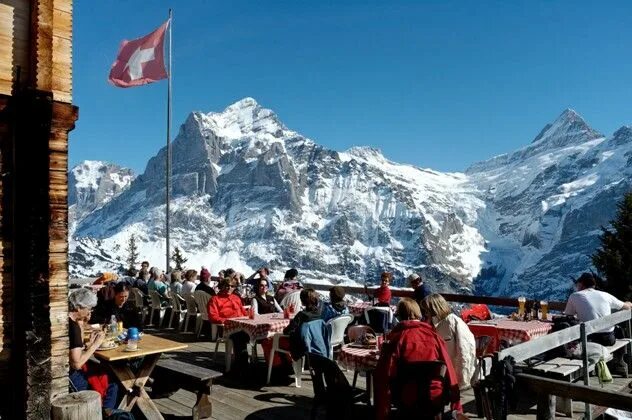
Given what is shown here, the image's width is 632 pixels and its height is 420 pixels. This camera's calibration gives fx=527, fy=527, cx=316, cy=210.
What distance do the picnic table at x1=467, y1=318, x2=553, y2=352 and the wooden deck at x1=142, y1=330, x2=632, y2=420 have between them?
0.68 metres

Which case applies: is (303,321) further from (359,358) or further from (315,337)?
(359,358)

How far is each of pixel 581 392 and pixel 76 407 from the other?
341 cm

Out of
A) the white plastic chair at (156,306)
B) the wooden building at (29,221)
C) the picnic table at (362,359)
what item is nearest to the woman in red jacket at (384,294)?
the picnic table at (362,359)

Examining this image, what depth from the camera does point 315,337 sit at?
6109 millimetres

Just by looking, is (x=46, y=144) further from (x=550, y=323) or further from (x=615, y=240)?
(x=615, y=240)

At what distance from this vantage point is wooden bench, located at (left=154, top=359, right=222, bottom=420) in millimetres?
5426

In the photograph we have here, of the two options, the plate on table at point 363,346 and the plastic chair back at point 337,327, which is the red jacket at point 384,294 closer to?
the plastic chair back at point 337,327

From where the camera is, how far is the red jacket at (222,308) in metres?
8.74

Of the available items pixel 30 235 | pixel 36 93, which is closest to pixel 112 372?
pixel 30 235

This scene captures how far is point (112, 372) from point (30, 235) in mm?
1579

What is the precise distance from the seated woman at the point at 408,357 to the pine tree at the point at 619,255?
1447cm

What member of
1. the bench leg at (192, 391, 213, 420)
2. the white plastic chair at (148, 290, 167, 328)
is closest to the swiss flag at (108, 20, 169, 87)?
the white plastic chair at (148, 290, 167, 328)

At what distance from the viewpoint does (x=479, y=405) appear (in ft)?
18.7

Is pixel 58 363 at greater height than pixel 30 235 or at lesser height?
lesser
